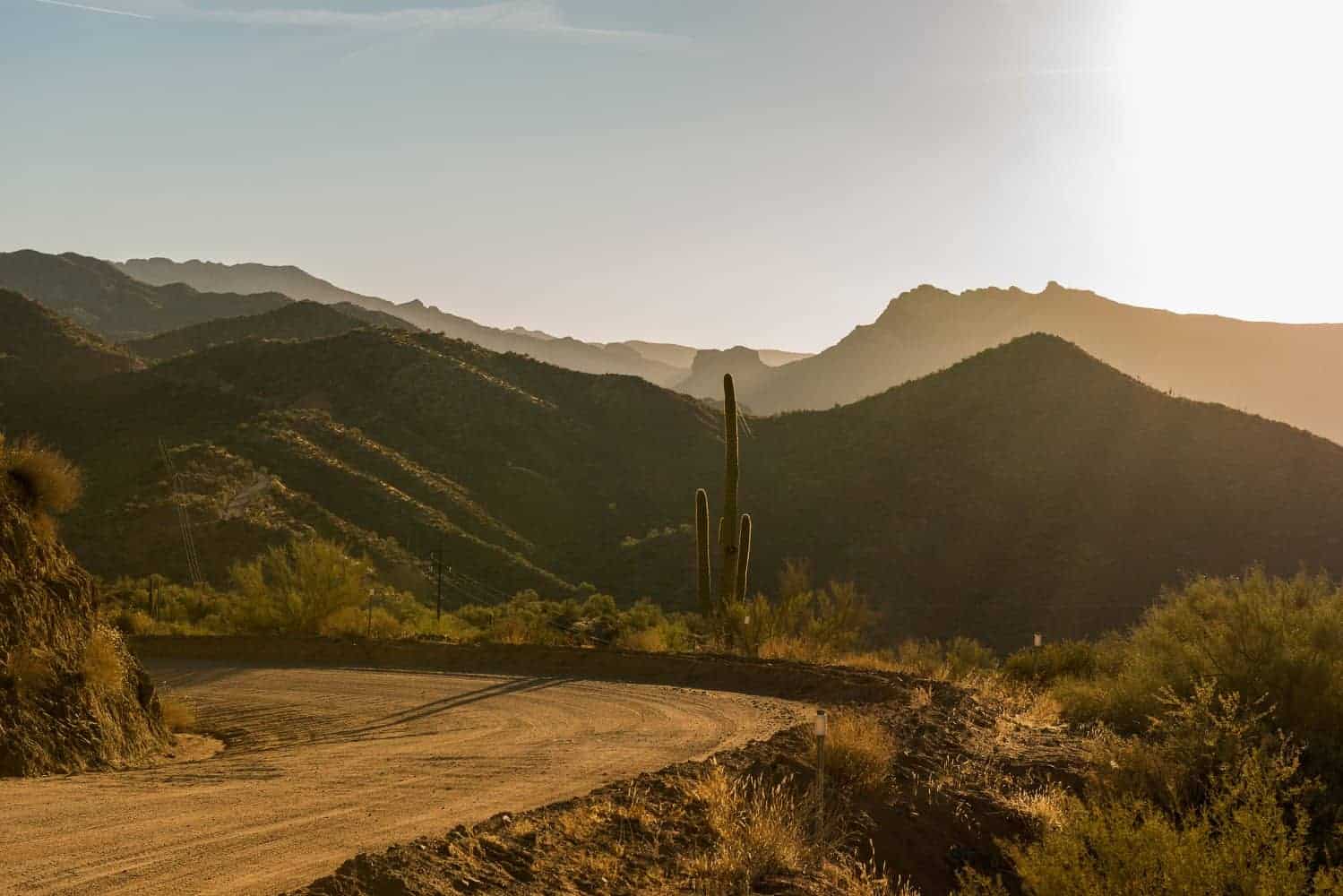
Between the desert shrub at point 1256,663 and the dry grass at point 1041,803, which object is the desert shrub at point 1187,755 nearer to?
the desert shrub at point 1256,663

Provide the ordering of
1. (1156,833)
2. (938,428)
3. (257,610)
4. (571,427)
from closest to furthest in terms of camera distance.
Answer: (1156,833) → (257,610) → (938,428) → (571,427)

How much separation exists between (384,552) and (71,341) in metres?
44.2

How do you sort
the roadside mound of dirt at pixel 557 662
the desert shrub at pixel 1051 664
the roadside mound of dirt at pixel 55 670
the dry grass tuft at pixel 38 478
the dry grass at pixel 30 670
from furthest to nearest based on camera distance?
the desert shrub at pixel 1051 664
the roadside mound of dirt at pixel 557 662
the dry grass tuft at pixel 38 478
the dry grass at pixel 30 670
the roadside mound of dirt at pixel 55 670

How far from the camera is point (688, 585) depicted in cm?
5644

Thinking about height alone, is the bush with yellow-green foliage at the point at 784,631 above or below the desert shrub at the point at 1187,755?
below

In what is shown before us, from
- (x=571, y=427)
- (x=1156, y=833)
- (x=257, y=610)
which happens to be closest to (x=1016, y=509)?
(x=571, y=427)

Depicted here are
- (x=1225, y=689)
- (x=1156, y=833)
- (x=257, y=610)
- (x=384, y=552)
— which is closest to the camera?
(x=1156, y=833)

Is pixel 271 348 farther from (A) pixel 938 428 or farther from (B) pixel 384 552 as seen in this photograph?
(A) pixel 938 428

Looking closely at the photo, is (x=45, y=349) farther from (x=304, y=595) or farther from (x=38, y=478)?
(x=38, y=478)

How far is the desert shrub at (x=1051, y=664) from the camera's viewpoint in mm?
24438

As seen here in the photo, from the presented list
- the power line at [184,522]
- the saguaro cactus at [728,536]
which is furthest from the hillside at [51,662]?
the power line at [184,522]

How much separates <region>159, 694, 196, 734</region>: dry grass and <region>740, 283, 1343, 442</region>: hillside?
137319 mm

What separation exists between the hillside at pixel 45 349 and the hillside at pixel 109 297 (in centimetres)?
4084

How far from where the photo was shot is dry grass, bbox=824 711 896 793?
12734 millimetres
